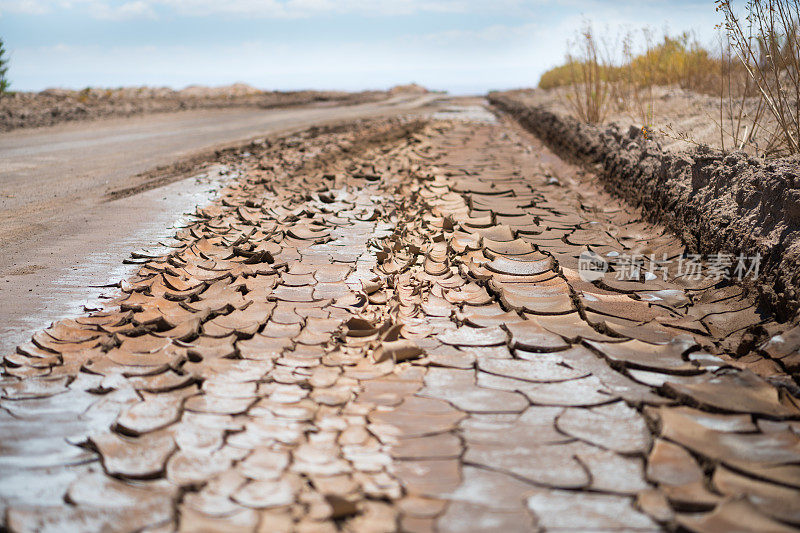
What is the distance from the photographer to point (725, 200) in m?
3.34

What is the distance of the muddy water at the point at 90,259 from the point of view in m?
2.58

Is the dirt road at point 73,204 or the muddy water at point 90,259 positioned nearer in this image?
the muddy water at point 90,259

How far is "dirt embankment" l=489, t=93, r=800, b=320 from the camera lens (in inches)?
104

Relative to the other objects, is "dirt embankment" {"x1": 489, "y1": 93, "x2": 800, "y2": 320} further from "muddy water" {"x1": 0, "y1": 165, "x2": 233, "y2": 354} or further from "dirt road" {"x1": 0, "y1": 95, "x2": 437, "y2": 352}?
"dirt road" {"x1": 0, "y1": 95, "x2": 437, "y2": 352}

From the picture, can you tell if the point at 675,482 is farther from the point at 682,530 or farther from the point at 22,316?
the point at 22,316

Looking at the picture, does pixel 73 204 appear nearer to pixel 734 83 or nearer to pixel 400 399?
pixel 400 399

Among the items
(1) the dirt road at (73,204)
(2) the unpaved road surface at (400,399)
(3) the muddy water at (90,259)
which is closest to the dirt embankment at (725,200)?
(2) the unpaved road surface at (400,399)

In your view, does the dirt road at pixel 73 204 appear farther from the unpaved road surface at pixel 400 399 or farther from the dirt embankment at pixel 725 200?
the dirt embankment at pixel 725 200

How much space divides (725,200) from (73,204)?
14.5ft

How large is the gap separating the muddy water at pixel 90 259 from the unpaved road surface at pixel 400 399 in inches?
7.2

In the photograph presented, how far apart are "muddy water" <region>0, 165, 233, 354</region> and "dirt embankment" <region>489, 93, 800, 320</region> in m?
3.02

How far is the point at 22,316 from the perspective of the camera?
8.36ft

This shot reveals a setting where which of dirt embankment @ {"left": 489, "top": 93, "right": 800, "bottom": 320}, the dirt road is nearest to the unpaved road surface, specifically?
dirt embankment @ {"left": 489, "top": 93, "right": 800, "bottom": 320}

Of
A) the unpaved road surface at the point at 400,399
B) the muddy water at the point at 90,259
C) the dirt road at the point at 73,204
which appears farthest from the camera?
the dirt road at the point at 73,204
